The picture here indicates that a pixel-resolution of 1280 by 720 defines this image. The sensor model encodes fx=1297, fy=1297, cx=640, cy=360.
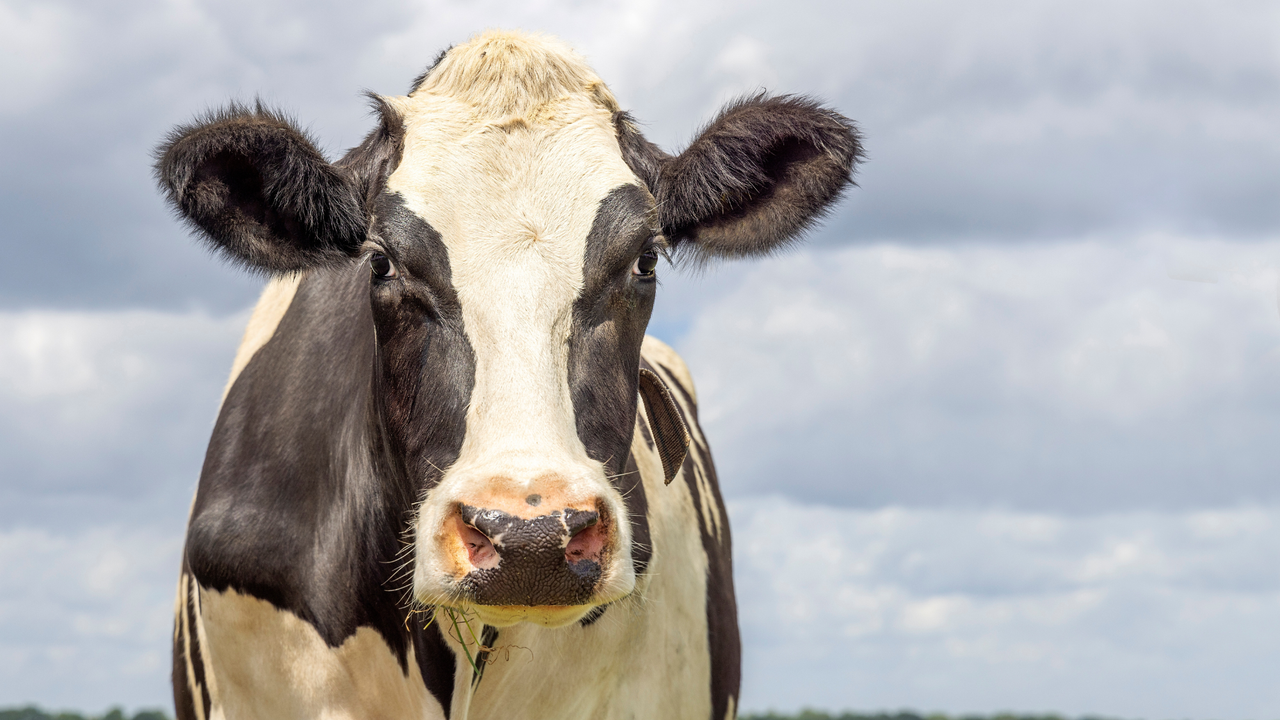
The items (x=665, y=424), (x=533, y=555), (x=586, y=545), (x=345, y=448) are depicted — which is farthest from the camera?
(x=665, y=424)

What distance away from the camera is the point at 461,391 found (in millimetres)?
4246

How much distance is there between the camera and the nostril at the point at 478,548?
3.75 m

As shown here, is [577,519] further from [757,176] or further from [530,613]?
[757,176]

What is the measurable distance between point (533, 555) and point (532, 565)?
40 mm

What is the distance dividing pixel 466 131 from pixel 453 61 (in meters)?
0.52

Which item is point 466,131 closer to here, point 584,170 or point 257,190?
point 584,170

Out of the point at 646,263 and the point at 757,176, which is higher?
the point at 757,176

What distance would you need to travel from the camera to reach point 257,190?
5.00 metres

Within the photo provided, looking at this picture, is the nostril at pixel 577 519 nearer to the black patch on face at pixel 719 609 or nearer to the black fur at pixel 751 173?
the black fur at pixel 751 173

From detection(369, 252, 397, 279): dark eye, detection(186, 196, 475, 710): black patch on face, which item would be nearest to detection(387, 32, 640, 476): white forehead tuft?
detection(186, 196, 475, 710): black patch on face

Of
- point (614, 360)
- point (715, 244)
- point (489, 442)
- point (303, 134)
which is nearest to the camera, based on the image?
point (489, 442)

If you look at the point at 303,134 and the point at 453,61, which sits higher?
the point at 453,61

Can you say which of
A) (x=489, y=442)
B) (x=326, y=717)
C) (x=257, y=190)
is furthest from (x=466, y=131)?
(x=326, y=717)

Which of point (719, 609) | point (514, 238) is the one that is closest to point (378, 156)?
point (514, 238)
